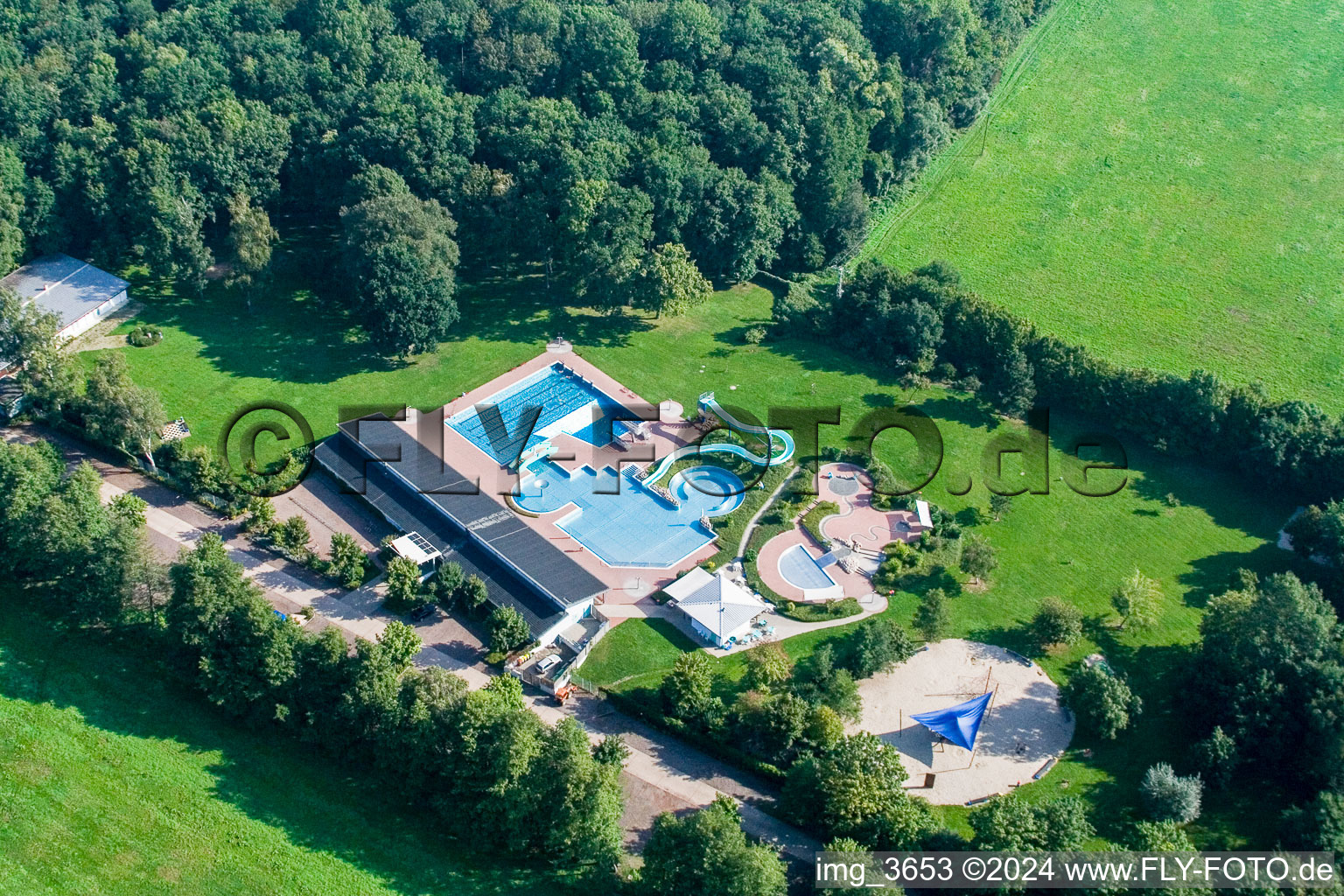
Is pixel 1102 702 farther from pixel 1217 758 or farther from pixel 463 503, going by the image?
pixel 463 503

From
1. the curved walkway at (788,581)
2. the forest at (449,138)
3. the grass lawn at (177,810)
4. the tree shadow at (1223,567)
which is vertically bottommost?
the grass lawn at (177,810)

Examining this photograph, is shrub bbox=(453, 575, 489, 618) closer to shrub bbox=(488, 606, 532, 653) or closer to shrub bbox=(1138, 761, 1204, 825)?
shrub bbox=(488, 606, 532, 653)

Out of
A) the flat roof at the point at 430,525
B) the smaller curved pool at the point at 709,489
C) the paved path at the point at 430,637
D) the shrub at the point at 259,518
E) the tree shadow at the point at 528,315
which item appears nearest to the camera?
the paved path at the point at 430,637

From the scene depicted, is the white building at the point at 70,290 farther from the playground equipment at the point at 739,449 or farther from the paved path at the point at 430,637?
Result: the playground equipment at the point at 739,449

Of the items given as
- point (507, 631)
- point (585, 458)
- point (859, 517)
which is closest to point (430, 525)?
point (507, 631)

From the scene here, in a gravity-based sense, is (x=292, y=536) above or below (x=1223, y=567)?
above

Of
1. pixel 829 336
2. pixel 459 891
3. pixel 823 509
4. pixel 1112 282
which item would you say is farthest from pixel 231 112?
pixel 1112 282

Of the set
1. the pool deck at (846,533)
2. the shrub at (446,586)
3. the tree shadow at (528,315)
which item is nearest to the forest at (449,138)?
the tree shadow at (528,315)

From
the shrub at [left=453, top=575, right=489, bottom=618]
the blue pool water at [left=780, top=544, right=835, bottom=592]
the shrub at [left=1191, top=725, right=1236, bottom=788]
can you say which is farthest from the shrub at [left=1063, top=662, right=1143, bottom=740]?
the shrub at [left=453, top=575, right=489, bottom=618]
